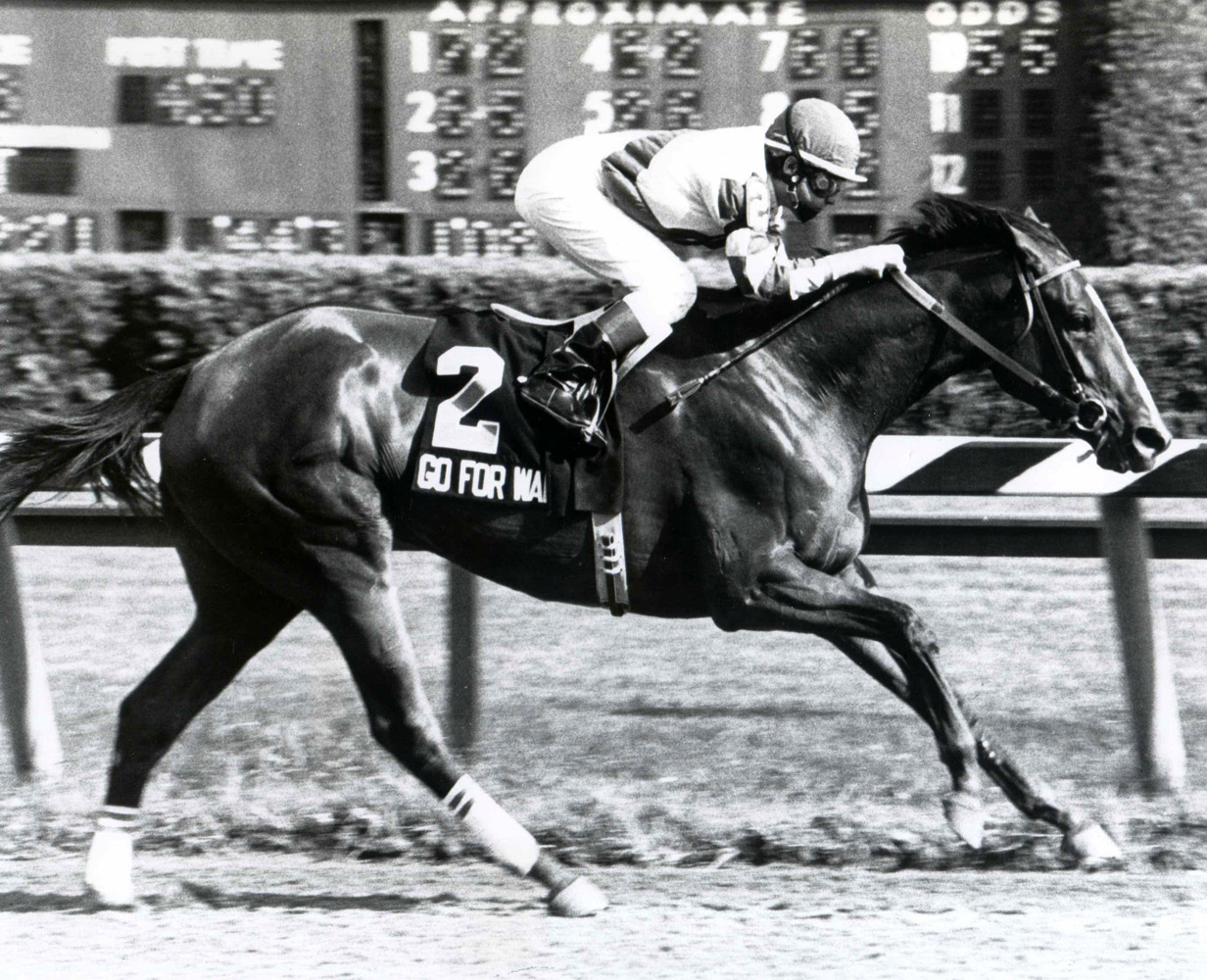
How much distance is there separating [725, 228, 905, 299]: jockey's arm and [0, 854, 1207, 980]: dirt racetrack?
1.45 m

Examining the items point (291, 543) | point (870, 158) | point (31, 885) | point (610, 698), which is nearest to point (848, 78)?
point (870, 158)

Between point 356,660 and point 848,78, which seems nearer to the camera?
point 356,660

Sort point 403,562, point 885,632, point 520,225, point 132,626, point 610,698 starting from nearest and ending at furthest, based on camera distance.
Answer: point 885,632, point 610,698, point 132,626, point 403,562, point 520,225

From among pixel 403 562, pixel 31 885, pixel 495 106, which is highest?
pixel 495 106

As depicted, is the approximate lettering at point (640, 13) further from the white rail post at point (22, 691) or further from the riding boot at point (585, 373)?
the riding boot at point (585, 373)

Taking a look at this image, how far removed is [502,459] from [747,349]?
2.21ft

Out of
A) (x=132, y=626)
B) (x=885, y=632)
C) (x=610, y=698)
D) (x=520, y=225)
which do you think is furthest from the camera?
(x=520, y=225)

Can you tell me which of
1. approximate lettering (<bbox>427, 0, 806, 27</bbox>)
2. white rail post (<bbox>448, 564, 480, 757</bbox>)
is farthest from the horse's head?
approximate lettering (<bbox>427, 0, 806, 27</bbox>)

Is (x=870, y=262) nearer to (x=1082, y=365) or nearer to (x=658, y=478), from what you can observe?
(x=1082, y=365)

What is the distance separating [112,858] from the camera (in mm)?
4633

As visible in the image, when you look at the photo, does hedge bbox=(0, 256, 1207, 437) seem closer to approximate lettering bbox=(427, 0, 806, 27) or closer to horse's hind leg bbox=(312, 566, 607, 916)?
approximate lettering bbox=(427, 0, 806, 27)

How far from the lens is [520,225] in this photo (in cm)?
916

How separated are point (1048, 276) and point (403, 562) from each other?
14.3 ft

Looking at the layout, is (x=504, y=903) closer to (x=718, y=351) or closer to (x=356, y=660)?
(x=356, y=660)
